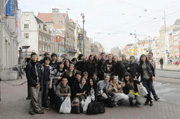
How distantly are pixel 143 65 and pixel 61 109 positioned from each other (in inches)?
141

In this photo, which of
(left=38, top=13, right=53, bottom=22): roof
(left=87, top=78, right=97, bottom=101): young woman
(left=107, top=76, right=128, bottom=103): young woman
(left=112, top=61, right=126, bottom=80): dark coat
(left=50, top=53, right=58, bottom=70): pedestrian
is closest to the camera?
(left=87, top=78, right=97, bottom=101): young woman

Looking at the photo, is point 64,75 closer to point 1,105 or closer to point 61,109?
point 61,109

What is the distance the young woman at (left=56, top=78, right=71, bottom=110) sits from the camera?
21.5 feet

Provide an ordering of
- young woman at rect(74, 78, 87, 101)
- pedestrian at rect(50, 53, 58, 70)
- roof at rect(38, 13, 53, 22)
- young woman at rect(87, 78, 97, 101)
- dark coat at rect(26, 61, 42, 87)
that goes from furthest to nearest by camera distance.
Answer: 1. roof at rect(38, 13, 53, 22)
2. pedestrian at rect(50, 53, 58, 70)
3. young woman at rect(87, 78, 97, 101)
4. young woman at rect(74, 78, 87, 101)
5. dark coat at rect(26, 61, 42, 87)

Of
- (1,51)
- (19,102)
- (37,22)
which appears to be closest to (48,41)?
(37,22)

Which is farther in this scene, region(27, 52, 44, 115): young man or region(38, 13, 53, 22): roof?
region(38, 13, 53, 22): roof

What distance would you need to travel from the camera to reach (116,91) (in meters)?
7.30

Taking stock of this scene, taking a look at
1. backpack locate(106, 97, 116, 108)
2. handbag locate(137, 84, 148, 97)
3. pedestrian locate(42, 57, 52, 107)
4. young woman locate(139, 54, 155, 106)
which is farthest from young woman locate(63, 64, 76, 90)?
young woman locate(139, 54, 155, 106)

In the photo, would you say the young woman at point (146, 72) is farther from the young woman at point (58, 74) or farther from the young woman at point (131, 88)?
the young woman at point (58, 74)

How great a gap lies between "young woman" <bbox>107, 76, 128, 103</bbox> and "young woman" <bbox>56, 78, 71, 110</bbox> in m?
1.64

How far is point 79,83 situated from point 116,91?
146cm

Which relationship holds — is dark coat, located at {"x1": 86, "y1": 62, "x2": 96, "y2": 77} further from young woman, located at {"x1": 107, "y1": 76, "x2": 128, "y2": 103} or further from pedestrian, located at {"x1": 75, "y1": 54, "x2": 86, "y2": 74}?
young woman, located at {"x1": 107, "y1": 76, "x2": 128, "y2": 103}

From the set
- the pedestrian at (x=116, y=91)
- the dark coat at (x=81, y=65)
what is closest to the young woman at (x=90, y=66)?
the dark coat at (x=81, y=65)

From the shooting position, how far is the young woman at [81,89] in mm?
6762
